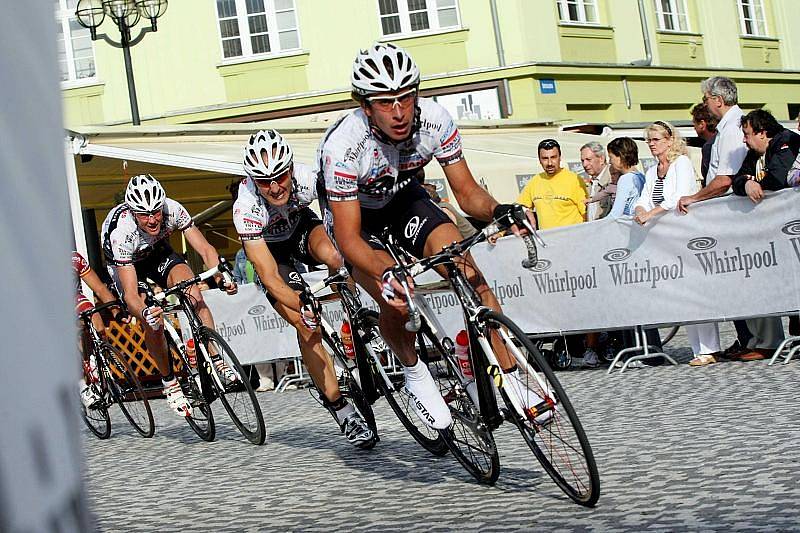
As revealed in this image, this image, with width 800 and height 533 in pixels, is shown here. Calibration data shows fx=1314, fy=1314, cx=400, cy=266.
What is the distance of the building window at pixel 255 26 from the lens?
3259 centimetres

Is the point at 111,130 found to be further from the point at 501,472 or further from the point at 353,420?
the point at 501,472

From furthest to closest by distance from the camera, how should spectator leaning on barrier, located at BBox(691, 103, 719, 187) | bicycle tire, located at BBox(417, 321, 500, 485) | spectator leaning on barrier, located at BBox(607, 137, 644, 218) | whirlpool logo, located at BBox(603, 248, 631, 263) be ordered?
spectator leaning on barrier, located at BBox(607, 137, 644, 218)
whirlpool logo, located at BBox(603, 248, 631, 263)
spectator leaning on barrier, located at BBox(691, 103, 719, 187)
bicycle tire, located at BBox(417, 321, 500, 485)

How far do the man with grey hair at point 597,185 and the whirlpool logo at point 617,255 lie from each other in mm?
1281

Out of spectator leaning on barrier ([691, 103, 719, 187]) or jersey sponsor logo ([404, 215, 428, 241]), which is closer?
jersey sponsor logo ([404, 215, 428, 241])

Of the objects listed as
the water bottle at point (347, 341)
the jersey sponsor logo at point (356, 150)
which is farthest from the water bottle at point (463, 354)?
the water bottle at point (347, 341)

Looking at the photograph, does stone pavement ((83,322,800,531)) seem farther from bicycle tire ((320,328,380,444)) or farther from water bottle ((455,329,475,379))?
water bottle ((455,329,475,379))

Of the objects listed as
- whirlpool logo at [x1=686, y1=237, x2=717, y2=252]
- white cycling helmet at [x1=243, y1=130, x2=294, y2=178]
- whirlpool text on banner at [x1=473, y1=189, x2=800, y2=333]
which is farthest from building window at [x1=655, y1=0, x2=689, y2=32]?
white cycling helmet at [x1=243, y1=130, x2=294, y2=178]

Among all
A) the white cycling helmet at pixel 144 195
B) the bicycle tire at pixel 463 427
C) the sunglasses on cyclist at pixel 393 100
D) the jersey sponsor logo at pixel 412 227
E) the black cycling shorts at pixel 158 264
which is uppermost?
the white cycling helmet at pixel 144 195

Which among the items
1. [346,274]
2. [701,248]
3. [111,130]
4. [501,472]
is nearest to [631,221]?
[701,248]

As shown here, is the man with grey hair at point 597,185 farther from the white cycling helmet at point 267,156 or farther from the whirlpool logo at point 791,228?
the white cycling helmet at point 267,156

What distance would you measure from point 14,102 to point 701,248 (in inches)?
393

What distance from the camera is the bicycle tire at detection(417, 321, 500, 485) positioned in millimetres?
6191

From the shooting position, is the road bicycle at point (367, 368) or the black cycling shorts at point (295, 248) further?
the black cycling shorts at point (295, 248)

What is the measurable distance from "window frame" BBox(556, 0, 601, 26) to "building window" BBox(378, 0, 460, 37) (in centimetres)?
269
